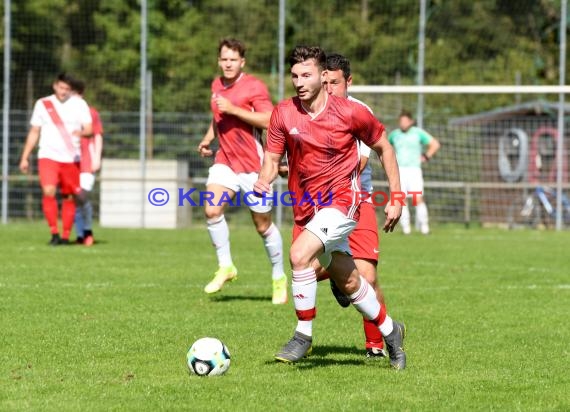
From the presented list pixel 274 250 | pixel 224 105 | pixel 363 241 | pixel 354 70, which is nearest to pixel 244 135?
pixel 224 105

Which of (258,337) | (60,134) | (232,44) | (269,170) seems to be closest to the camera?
(269,170)

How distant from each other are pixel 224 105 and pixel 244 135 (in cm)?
79

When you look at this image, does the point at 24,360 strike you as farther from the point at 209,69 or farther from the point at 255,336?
the point at 209,69

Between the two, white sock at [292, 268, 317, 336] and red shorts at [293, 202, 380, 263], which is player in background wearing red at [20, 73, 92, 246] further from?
white sock at [292, 268, 317, 336]

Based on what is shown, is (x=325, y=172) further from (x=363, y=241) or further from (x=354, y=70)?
(x=354, y=70)

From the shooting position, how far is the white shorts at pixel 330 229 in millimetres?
6453

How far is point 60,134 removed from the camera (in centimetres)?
1584

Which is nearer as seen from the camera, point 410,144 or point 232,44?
point 232,44

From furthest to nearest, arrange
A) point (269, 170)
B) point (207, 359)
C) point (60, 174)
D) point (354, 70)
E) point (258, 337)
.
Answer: point (354, 70) → point (60, 174) → point (258, 337) → point (269, 170) → point (207, 359)

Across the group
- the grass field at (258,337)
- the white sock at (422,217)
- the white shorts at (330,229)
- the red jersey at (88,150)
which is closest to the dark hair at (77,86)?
the red jersey at (88,150)

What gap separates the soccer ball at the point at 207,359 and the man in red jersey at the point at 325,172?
426 mm

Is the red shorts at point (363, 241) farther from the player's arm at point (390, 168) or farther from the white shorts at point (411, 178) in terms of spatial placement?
the white shorts at point (411, 178)

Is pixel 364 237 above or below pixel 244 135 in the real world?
below

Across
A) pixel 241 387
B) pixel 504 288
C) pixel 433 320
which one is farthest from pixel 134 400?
pixel 504 288
